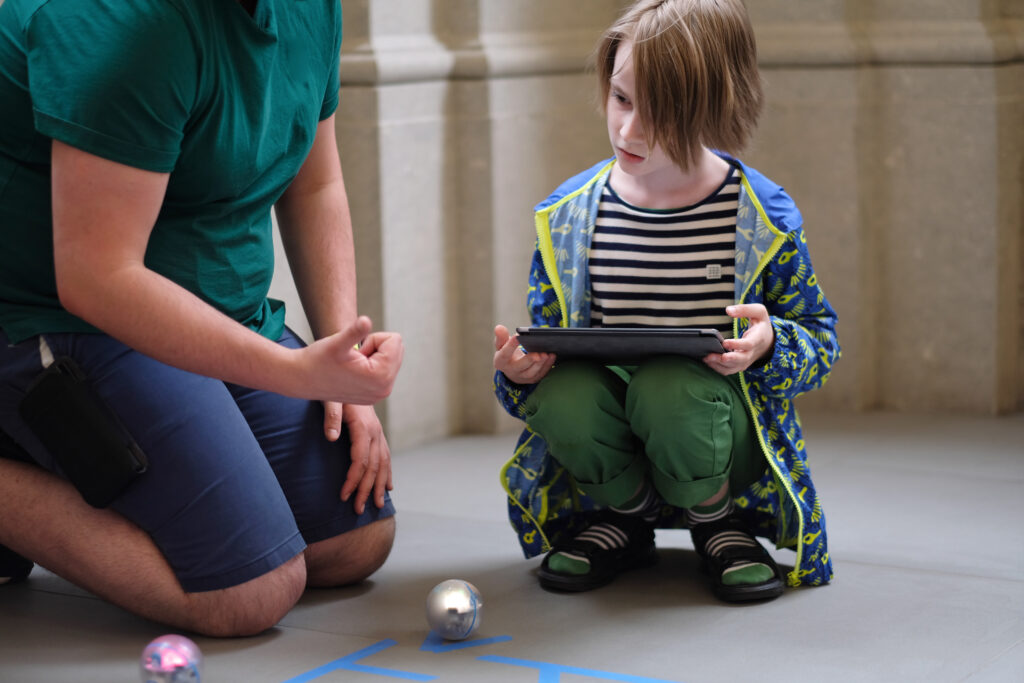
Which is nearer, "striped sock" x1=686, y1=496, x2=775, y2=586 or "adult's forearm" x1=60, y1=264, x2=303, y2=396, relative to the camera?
"adult's forearm" x1=60, y1=264, x2=303, y2=396

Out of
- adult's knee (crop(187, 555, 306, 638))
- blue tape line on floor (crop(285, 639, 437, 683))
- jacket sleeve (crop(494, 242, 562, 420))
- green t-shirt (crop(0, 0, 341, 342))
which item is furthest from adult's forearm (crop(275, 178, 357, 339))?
blue tape line on floor (crop(285, 639, 437, 683))

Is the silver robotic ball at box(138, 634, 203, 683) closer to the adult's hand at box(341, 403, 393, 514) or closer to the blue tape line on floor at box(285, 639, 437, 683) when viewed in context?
the blue tape line on floor at box(285, 639, 437, 683)

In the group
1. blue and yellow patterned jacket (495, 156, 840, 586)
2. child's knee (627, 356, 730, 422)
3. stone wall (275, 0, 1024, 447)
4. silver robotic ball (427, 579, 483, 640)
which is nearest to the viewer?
silver robotic ball (427, 579, 483, 640)

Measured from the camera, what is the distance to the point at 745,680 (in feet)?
7.20

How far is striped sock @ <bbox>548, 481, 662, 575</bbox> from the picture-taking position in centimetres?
266

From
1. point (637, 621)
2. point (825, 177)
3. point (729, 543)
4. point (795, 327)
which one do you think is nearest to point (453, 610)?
point (637, 621)

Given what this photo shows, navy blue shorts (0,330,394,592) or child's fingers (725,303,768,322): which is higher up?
child's fingers (725,303,768,322)

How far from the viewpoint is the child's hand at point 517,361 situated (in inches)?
100

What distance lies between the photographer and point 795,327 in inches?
101

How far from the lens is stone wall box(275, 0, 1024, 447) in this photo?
399 cm

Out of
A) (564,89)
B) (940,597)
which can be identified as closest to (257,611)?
(940,597)

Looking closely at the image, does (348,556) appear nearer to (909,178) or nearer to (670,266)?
(670,266)

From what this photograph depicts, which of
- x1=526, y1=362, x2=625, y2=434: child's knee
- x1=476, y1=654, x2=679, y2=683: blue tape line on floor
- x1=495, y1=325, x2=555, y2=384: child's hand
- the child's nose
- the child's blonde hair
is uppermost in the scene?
the child's blonde hair

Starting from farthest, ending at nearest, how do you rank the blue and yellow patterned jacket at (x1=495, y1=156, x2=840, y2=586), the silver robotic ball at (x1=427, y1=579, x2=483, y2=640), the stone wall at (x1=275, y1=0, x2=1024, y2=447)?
1. the stone wall at (x1=275, y1=0, x2=1024, y2=447)
2. the blue and yellow patterned jacket at (x1=495, y1=156, x2=840, y2=586)
3. the silver robotic ball at (x1=427, y1=579, x2=483, y2=640)
